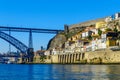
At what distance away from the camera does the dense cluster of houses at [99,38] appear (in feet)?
343

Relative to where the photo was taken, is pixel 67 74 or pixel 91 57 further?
pixel 91 57

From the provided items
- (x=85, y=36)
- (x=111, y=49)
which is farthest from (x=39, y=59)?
(x=111, y=49)

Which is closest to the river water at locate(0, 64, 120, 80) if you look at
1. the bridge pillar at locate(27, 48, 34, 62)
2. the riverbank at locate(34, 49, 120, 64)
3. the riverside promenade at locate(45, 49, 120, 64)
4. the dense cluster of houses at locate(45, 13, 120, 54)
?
the riverbank at locate(34, 49, 120, 64)

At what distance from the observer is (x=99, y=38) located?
364 feet

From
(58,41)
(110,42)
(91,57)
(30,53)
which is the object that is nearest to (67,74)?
(110,42)

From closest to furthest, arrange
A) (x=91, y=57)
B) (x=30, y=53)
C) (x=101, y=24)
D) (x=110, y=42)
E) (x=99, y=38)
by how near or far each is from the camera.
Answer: (x=110, y=42)
(x=91, y=57)
(x=99, y=38)
(x=101, y=24)
(x=30, y=53)

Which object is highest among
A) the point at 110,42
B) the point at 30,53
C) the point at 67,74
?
the point at 110,42

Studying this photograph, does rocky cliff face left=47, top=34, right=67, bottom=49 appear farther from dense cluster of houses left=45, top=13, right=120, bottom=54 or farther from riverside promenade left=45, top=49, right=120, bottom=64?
riverside promenade left=45, top=49, right=120, bottom=64

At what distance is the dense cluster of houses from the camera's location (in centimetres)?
10468

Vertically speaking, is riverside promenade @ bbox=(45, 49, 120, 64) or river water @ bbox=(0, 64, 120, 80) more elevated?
riverside promenade @ bbox=(45, 49, 120, 64)

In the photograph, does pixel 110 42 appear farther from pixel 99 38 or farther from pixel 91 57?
pixel 99 38

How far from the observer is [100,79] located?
42.0 metres

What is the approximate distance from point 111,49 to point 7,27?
3700 cm

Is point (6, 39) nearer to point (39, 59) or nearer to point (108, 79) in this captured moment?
point (39, 59)
